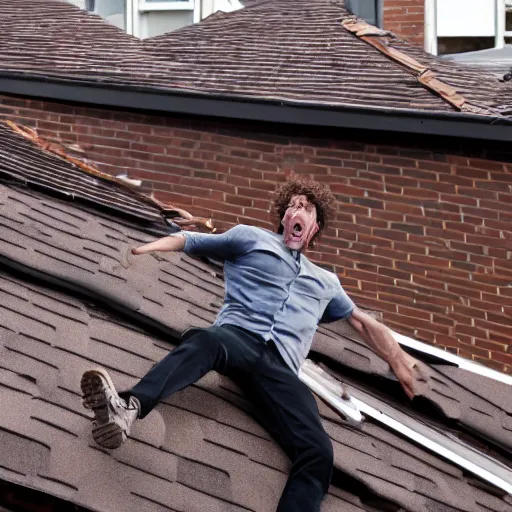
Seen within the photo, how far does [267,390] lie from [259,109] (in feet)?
13.0

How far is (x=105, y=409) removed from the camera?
13.8ft

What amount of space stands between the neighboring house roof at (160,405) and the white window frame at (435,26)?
19.0 feet

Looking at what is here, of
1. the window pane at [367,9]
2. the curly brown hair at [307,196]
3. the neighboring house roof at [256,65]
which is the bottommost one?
the curly brown hair at [307,196]

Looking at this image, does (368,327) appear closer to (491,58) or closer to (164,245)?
(164,245)

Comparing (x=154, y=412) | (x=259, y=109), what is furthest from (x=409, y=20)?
(x=154, y=412)

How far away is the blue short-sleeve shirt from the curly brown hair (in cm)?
20

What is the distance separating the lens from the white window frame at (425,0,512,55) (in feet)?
39.4

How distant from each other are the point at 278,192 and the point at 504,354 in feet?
10.5

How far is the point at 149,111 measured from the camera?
9.25 m

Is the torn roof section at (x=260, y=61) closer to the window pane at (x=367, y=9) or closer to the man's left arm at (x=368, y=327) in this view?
the window pane at (x=367, y=9)

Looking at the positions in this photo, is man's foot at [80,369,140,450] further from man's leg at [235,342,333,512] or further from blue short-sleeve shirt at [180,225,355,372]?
blue short-sleeve shirt at [180,225,355,372]

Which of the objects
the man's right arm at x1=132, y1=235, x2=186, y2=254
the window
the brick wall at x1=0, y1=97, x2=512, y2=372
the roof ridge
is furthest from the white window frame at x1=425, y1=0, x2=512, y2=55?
the man's right arm at x1=132, y1=235, x2=186, y2=254

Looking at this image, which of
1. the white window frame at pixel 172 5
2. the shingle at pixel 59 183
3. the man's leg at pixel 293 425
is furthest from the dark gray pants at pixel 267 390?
the white window frame at pixel 172 5

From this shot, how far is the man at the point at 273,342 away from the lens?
452cm
